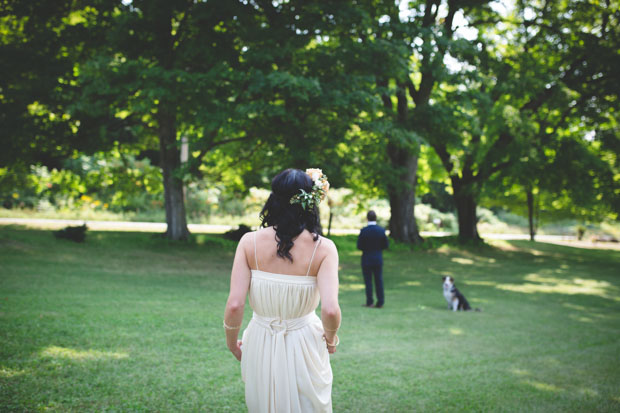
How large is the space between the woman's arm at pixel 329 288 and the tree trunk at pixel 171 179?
1670 cm

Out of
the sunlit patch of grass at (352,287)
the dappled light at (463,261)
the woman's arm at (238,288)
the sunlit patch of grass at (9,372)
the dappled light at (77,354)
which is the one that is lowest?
the dappled light at (463,261)

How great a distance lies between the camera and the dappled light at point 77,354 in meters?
5.45

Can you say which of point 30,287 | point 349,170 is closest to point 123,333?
point 30,287

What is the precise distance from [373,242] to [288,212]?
23.3 feet

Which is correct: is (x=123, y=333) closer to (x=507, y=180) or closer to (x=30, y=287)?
(x=30, y=287)

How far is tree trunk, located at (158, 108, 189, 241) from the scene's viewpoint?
62.1 ft

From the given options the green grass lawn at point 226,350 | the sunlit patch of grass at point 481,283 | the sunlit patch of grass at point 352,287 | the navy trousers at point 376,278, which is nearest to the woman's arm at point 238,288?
the green grass lawn at point 226,350

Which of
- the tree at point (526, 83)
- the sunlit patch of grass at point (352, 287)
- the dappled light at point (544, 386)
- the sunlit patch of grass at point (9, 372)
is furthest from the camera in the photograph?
the tree at point (526, 83)

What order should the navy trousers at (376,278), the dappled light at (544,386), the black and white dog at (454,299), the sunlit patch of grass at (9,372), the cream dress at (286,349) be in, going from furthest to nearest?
the black and white dog at (454,299) < the navy trousers at (376,278) < the dappled light at (544,386) < the sunlit patch of grass at (9,372) < the cream dress at (286,349)

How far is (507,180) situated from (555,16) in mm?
8510

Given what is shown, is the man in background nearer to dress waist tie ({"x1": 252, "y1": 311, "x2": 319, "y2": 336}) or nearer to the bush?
dress waist tie ({"x1": 252, "y1": 311, "x2": 319, "y2": 336})

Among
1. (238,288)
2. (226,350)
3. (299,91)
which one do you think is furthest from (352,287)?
(238,288)

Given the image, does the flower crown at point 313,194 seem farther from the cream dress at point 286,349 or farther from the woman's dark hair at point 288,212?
the cream dress at point 286,349

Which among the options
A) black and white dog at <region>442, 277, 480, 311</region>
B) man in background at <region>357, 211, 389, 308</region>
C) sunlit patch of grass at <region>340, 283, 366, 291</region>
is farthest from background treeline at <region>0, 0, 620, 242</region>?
black and white dog at <region>442, 277, 480, 311</region>
